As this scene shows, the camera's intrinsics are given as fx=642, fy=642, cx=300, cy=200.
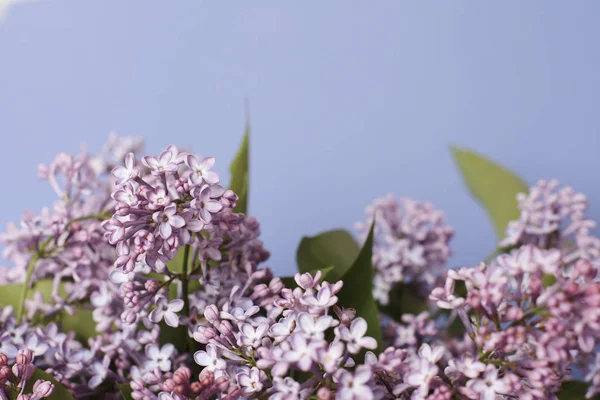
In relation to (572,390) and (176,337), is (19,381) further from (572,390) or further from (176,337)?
(572,390)

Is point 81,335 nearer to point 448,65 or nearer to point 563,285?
point 563,285

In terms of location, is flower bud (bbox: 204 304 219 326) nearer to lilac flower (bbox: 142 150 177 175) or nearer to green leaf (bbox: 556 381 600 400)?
lilac flower (bbox: 142 150 177 175)

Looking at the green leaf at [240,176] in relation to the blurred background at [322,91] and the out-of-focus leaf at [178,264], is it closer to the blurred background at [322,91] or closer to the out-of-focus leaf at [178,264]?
the out-of-focus leaf at [178,264]

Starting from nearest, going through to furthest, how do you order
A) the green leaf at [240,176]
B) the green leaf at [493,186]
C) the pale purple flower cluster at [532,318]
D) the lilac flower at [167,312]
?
1. the pale purple flower cluster at [532,318]
2. the lilac flower at [167,312]
3. the green leaf at [240,176]
4. the green leaf at [493,186]

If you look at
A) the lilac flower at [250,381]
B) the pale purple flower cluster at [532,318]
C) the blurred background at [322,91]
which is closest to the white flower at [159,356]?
the lilac flower at [250,381]

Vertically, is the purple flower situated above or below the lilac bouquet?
above

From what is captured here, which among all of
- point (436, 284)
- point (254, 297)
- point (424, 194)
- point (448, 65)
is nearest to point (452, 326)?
point (436, 284)

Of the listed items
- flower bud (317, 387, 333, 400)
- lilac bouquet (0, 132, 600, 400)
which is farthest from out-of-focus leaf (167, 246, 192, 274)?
flower bud (317, 387, 333, 400)
